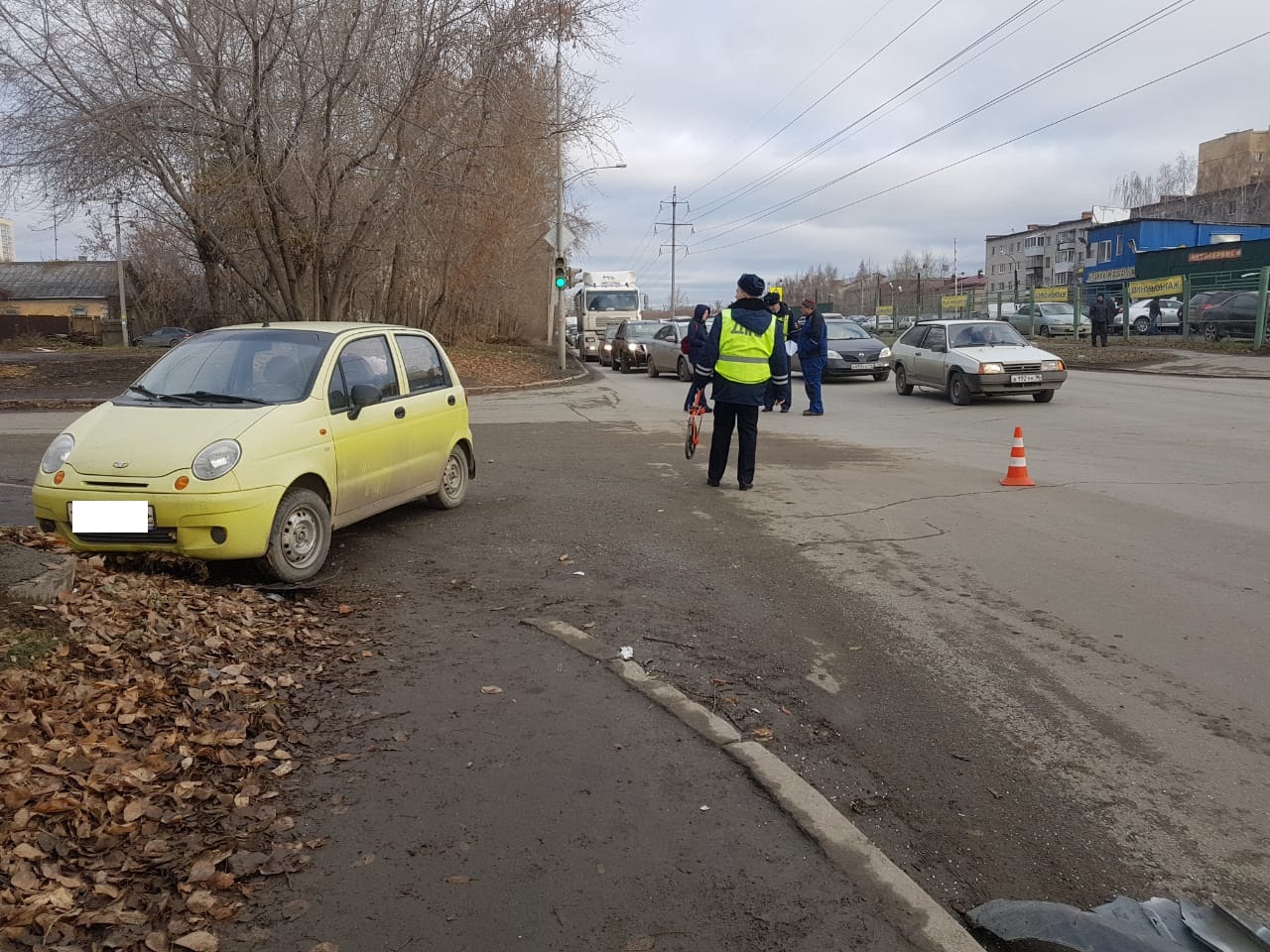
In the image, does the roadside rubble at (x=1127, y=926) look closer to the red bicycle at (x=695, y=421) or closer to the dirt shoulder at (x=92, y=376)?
the red bicycle at (x=695, y=421)

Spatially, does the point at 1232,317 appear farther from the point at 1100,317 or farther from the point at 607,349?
the point at 607,349

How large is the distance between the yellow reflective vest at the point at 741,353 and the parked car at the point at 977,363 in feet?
32.0

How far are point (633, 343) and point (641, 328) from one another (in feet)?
3.12

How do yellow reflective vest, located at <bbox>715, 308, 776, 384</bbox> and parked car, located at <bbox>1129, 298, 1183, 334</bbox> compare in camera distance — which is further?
parked car, located at <bbox>1129, 298, 1183, 334</bbox>

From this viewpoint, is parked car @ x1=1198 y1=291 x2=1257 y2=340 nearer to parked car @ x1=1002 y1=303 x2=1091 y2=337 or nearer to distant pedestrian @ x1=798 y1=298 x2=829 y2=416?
parked car @ x1=1002 y1=303 x2=1091 y2=337

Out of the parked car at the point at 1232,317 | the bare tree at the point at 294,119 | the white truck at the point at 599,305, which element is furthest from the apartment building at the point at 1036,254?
the bare tree at the point at 294,119

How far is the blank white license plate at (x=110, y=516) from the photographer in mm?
5699

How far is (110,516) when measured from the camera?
18.8 feet

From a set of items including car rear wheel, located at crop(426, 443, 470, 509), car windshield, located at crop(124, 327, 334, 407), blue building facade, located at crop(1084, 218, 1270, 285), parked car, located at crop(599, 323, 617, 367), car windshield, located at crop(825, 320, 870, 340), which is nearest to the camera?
car windshield, located at crop(124, 327, 334, 407)

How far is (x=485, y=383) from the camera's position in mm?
25156

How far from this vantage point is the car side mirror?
22.4 feet

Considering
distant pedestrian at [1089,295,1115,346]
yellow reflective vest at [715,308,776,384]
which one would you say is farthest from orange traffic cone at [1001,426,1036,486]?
distant pedestrian at [1089,295,1115,346]

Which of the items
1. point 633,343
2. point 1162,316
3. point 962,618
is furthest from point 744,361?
point 1162,316

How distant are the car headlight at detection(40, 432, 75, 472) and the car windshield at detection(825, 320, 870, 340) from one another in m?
20.4
